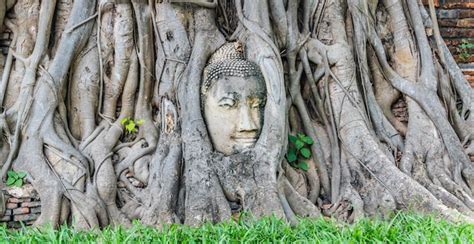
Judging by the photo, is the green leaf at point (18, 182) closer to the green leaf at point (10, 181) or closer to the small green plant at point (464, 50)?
the green leaf at point (10, 181)

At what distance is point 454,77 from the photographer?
462 cm

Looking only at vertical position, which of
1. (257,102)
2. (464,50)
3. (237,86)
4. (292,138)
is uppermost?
(464,50)

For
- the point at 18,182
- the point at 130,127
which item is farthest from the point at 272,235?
the point at 18,182

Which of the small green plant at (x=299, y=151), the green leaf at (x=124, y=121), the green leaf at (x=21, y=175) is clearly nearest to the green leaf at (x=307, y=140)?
the small green plant at (x=299, y=151)

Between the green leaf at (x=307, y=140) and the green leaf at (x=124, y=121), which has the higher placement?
the green leaf at (x=124, y=121)

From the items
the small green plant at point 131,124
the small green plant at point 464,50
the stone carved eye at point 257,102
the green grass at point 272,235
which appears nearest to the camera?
the green grass at point 272,235

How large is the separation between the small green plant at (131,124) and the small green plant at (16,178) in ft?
2.59

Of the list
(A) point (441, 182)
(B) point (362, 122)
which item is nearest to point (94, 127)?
(B) point (362, 122)

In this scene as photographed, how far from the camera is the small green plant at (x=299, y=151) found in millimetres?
3949

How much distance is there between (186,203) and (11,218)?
129 centimetres

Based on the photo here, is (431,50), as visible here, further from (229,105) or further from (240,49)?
(229,105)

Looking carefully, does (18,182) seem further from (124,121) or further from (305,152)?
(305,152)

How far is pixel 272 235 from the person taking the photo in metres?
2.57

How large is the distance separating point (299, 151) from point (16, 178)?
79.2 inches
